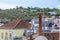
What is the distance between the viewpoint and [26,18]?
6.63 feet

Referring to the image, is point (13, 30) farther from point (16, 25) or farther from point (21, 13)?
point (21, 13)

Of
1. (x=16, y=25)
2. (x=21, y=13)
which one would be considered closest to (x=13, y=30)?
(x=16, y=25)

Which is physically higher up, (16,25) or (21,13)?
(21,13)

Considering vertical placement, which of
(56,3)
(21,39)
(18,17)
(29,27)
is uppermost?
(56,3)

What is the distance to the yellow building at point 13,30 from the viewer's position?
196 cm

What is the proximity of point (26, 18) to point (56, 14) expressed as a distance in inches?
15.2

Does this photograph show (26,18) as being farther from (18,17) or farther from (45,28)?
(45,28)

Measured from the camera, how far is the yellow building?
1.96 meters

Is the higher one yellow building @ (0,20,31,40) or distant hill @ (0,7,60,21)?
distant hill @ (0,7,60,21)

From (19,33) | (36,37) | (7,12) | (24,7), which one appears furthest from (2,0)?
(36,37)

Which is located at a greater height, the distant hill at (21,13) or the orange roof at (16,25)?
the distant hill at (21,13)

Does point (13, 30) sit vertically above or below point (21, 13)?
below

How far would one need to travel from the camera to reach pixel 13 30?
1.97 metres

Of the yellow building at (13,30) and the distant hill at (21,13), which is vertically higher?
the distant hill at (21,13)
